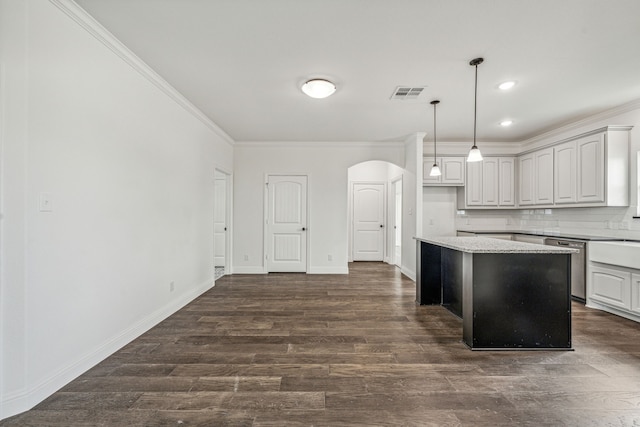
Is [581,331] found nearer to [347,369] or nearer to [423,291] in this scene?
[423,291]

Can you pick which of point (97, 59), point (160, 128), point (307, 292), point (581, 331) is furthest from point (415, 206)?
point (97, 59)

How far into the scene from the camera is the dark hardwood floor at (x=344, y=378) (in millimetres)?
1800

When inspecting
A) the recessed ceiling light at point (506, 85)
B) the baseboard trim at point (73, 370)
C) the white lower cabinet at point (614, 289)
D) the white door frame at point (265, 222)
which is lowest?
the baseboard trim at point (73, 370)

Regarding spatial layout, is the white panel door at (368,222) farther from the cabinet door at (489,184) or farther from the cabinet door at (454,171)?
the cabinet door at (489,184)

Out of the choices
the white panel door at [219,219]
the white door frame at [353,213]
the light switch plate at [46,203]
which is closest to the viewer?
the light switch plate at [46,203]

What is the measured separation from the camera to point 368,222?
762 cm

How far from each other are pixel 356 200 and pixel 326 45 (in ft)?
17.3

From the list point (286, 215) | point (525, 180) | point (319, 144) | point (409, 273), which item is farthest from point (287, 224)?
point (525, 180)

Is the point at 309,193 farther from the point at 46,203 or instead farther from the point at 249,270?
the point at 46,203

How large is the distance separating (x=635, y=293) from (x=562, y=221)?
1.96 metres

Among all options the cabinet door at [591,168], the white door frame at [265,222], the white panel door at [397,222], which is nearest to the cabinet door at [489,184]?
the cabinet door at [591,168]

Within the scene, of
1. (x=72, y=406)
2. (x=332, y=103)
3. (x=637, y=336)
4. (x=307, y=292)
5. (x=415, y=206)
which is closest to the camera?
(x=72, y=406)

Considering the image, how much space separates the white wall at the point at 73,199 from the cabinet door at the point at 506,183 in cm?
559

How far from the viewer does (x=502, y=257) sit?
8.89 ft
